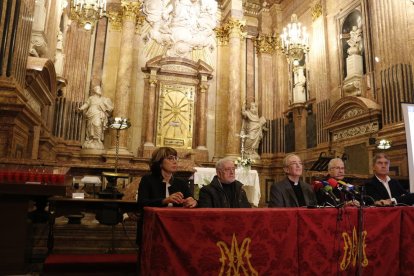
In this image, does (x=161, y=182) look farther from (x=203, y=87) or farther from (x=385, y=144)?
(x=203, y=87)

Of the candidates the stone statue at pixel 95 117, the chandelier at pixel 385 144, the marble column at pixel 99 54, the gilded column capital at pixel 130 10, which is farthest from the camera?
the gilded column capital at pixel 130 10

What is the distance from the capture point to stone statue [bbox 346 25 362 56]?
8.96 metres

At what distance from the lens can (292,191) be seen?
350 cm

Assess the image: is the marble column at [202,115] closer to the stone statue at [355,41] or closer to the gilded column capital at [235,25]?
the gilded column capital at [235,25]

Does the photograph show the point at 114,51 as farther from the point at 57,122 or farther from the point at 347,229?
the point at 347,229

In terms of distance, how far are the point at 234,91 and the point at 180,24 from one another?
320 cm

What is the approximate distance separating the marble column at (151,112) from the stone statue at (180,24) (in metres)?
1.19

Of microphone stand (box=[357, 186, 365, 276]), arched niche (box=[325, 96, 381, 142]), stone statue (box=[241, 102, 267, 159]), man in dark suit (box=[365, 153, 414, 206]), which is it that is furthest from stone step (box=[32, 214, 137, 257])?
stone statue (box=[241, 102, 267, 159])

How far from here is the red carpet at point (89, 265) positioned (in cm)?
289

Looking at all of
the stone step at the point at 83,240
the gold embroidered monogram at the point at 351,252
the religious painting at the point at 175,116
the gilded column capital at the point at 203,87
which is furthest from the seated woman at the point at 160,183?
the gilded column capital at the point at 203,87

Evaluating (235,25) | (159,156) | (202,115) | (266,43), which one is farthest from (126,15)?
(159,156)

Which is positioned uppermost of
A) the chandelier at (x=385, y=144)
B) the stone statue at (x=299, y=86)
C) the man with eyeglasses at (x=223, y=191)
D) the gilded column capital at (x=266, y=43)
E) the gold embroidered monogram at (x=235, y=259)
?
the gilded column capital at (x=266, y=43)

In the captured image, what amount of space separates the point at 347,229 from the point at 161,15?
11.4m

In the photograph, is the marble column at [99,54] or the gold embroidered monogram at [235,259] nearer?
the gold embroidered monogram at [235,259]
